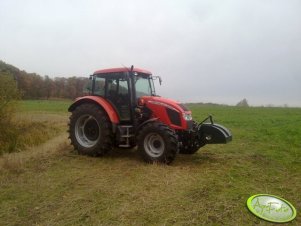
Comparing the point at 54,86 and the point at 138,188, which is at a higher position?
the point at 54,86

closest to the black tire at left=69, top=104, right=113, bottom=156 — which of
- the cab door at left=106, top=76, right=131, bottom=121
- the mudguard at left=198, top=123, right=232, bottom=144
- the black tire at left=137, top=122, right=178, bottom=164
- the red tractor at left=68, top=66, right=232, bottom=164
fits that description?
the red tractor at left=68, top=66, right=232, bottom=164

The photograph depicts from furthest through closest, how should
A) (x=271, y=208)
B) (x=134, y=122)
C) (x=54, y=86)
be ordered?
(x=54, y=86), (x=134, y=122), (x=271, y=208)

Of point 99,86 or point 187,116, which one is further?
point 99,86

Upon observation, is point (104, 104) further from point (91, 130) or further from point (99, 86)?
point (91, 130)

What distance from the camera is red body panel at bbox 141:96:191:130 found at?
7625 mm

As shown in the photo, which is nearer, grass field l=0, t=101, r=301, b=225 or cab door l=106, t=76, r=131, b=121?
grass field l=0, t=101, r=301, b=225

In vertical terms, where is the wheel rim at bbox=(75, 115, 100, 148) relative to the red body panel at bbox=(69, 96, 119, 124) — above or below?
below

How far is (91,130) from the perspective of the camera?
877 centimetres

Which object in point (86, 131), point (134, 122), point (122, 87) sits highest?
point (122, 87)

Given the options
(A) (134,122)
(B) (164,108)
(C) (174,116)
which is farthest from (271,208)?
(A) (134,122)

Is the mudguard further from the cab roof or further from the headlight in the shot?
the cab roof

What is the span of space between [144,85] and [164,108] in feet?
3.93

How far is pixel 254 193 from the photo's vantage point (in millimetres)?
5535

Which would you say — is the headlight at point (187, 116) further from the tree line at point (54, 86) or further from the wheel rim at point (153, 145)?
the tree line at point (54, 86)
